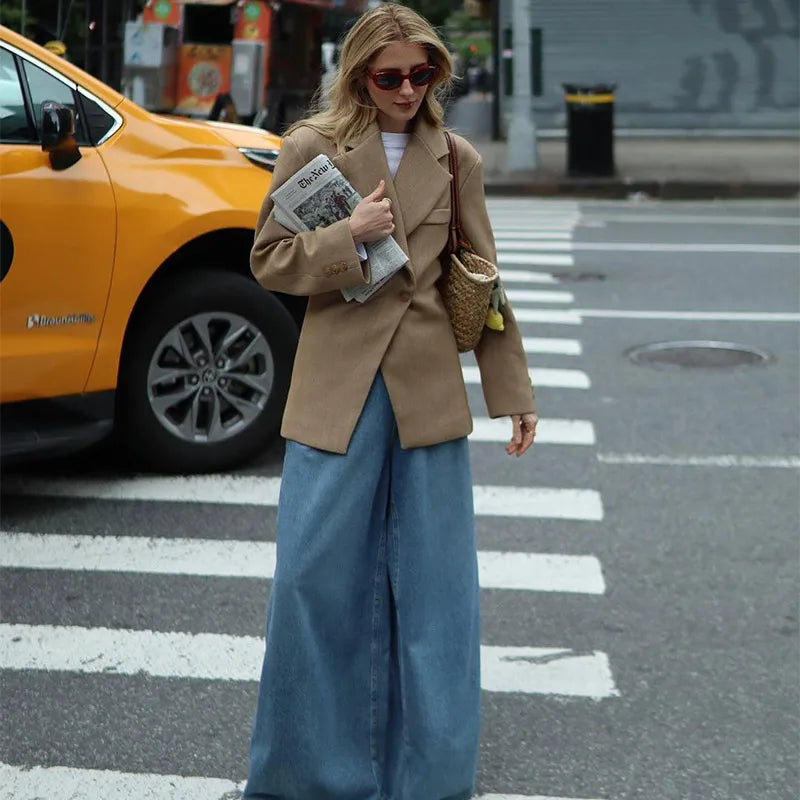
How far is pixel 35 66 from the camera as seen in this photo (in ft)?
19.7

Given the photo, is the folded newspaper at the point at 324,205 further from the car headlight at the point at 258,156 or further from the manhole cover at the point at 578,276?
the manhole cover at the point at 578,276

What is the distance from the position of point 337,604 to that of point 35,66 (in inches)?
134

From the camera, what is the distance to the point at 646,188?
19.1 metres

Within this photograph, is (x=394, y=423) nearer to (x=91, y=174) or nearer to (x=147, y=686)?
(x=147, y=686)

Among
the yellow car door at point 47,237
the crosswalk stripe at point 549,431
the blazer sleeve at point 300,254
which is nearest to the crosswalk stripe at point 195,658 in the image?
the yellow car door at point 47,237

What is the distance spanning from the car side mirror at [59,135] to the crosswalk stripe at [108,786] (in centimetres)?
260

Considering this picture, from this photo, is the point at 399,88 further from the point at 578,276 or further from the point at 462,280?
the point at 578,276

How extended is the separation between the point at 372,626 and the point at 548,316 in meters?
7.19

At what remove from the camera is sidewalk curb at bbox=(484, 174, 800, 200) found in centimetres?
1895

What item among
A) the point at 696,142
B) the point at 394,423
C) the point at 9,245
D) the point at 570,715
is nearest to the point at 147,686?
the point at 570,715

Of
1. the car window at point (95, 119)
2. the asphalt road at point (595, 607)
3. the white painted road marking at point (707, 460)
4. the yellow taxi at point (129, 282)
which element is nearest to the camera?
the asphalt road at point (595, 607)

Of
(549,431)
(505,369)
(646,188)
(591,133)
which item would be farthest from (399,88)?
(591,133)

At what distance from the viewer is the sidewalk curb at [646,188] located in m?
19.0

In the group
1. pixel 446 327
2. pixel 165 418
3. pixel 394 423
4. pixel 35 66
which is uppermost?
pixel 35 66
